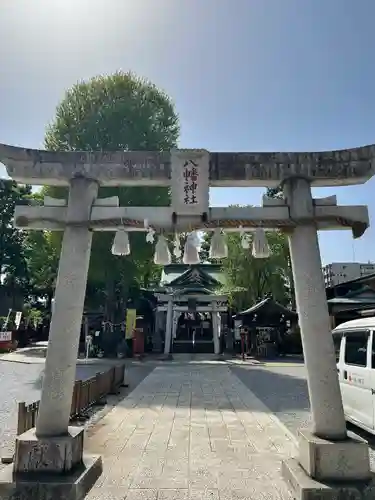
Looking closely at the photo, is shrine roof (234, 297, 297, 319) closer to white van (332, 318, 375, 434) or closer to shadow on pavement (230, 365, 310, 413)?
shadow on pavement (230, 365, 310, 413)

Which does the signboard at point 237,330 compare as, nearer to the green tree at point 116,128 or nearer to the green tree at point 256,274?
the green tree at point 256,274

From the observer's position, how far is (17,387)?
13906 millimetres

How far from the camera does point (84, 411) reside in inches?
366

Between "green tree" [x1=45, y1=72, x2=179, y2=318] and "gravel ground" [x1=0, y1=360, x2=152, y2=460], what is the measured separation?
22.3 feet

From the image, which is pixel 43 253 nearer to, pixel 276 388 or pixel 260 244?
pixel 276 388

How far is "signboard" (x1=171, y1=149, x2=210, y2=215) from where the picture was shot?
5.50 metres

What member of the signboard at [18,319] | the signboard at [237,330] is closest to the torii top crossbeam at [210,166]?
the signboard at [237,330]

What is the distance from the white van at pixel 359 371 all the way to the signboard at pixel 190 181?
3.78 metres

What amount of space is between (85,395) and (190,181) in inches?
245

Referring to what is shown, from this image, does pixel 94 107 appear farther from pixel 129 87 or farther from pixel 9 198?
pixel 9 198

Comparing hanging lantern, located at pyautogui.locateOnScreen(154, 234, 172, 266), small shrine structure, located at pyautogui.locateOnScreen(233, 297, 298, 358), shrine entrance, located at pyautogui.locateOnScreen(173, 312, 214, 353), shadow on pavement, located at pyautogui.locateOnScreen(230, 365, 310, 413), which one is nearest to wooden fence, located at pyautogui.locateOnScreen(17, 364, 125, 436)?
hanging lantern, located at pyautogui.locateOnScreen(154, 234, 172, 266)

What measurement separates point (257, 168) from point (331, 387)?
295 cm

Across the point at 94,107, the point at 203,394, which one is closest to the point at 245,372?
the point at 203,394

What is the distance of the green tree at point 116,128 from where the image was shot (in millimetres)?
22188
